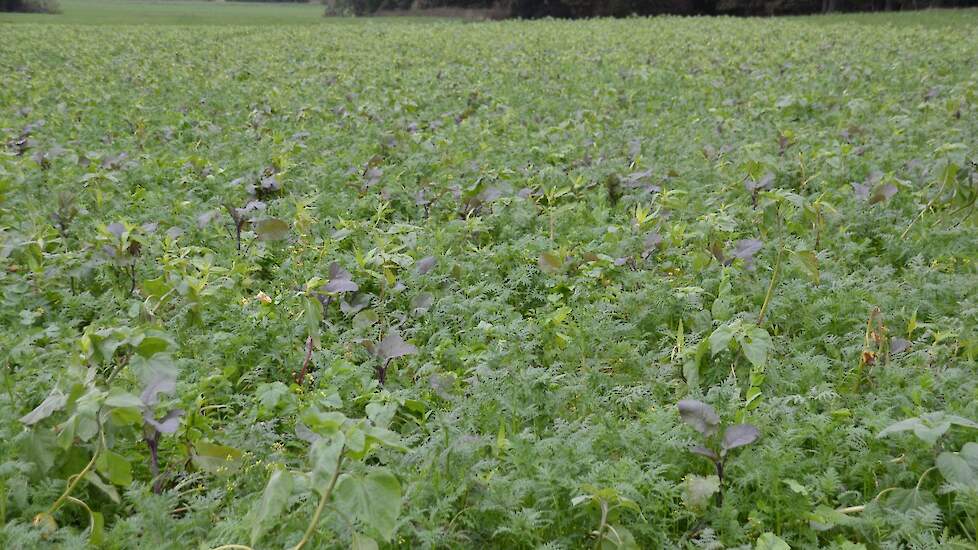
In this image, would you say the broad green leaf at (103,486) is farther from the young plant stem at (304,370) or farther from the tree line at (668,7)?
the tree line at (668,7)

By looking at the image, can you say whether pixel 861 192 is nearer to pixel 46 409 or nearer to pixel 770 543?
pixel 770 543

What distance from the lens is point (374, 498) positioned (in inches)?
65.0

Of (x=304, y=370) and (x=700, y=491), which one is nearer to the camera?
(x=700, y=491)

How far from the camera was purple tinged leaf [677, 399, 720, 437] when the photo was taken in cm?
214

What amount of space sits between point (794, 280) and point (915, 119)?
4197 millimetres

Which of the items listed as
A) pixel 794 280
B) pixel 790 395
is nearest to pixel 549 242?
pixel 794 280

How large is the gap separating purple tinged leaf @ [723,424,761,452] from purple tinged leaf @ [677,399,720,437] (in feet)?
0.20

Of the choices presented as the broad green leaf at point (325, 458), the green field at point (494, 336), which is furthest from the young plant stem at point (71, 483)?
the broad green leaf at point (325, 458)

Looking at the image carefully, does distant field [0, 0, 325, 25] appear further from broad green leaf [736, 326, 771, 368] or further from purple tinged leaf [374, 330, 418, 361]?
broad green leaf [736, 326, 771, 368]

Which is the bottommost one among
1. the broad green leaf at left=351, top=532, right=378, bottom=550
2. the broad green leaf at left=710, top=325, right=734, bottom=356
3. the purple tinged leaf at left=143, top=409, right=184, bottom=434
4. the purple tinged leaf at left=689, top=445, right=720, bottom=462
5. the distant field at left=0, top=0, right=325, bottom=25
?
the broad green leaf at left=351, top=532, right=378, bottom=550

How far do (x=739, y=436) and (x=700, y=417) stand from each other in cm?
13

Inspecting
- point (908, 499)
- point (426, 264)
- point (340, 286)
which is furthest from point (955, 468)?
point (426, 264)

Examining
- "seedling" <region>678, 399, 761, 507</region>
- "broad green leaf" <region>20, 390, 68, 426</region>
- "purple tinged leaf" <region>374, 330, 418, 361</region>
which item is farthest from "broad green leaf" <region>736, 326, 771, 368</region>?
"broad green leaf" <region>20, 390, 68, 426</region>

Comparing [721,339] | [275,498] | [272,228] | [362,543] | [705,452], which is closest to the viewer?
[275,498]
